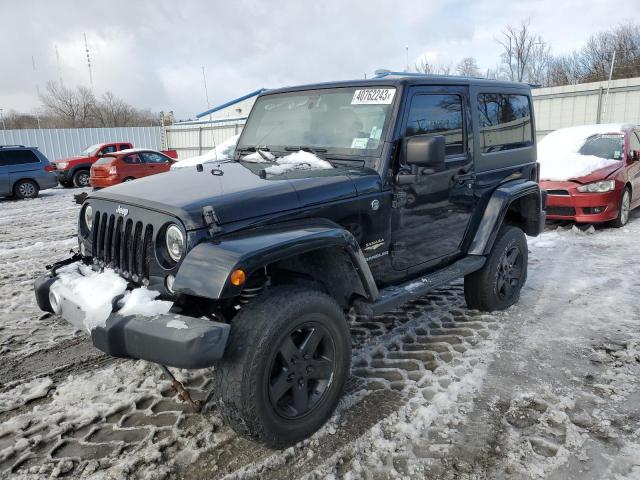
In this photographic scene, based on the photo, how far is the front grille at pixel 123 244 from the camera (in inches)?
106

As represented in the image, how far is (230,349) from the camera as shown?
2369 mm

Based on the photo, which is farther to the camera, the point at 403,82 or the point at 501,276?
the point at 501,276

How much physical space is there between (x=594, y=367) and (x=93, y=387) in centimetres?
350

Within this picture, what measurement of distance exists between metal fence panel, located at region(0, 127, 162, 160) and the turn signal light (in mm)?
24445

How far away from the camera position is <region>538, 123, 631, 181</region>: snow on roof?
7898 mm

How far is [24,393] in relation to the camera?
327 centimetres

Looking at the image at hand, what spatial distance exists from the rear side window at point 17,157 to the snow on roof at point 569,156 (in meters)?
13.9

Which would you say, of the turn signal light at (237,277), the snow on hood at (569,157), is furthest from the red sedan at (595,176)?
the turn signal light at (237,277)

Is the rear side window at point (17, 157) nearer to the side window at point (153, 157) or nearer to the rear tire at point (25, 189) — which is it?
the rear tire at point (25, 189)

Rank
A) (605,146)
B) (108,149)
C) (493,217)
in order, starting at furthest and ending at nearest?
(108,149), (605,146), (493,217)

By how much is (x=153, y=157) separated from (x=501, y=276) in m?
13.7

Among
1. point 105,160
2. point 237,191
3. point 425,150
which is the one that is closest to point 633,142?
point 425,150

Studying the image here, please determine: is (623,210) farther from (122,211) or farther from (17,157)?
(17,157)

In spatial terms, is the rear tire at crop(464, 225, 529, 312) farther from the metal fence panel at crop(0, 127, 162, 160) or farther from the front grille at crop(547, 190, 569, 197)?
the metal fence panel at crop(0, 127, 162, 160)
